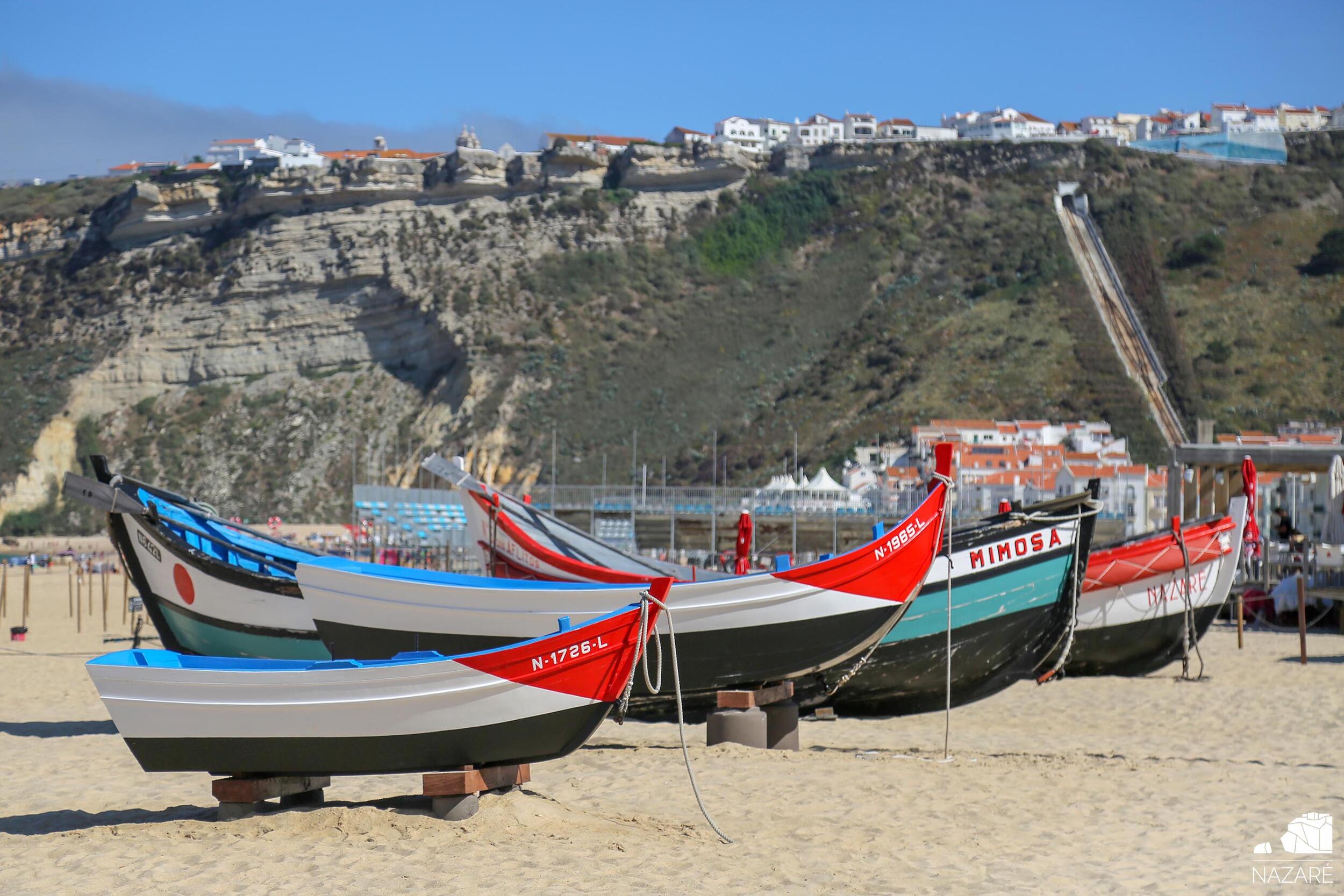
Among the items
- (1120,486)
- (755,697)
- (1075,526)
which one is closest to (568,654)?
(755,697)

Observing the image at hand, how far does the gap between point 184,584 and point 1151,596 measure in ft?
39.7

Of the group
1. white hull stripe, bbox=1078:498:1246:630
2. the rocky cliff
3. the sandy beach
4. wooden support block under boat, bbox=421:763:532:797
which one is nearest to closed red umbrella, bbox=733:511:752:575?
white hull stripe, bbox=1078:498:1246:630

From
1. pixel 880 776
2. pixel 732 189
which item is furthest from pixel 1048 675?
pixel 732 189

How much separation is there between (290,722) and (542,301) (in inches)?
3266

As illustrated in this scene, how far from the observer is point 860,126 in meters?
137

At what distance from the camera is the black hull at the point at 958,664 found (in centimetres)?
1380

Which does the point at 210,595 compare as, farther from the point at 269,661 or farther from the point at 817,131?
the point at 817,131

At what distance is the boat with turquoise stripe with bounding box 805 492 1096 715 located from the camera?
13.6 meters

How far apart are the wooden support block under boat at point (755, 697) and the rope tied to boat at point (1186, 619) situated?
8075 millimetres

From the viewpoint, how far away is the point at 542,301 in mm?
90375

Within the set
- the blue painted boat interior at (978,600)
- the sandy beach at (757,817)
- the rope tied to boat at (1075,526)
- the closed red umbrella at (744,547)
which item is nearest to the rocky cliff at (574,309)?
the closed red umbrella at (744,547)

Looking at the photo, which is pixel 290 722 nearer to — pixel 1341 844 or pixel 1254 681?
pixel 1341 844

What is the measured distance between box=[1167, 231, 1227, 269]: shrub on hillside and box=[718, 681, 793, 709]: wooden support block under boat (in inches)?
3039

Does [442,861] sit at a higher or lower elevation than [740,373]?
lower
